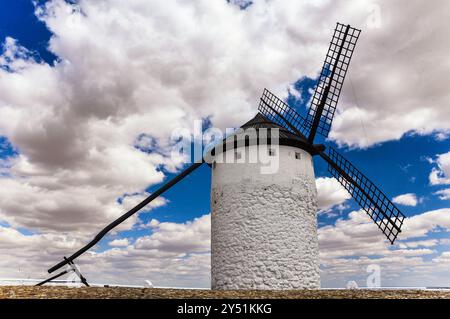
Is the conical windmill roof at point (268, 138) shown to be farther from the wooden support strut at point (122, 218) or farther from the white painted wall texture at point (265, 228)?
the wooden support strut at point (122, 218)

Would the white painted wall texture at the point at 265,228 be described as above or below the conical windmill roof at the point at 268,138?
below

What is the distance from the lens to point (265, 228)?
1415 cm

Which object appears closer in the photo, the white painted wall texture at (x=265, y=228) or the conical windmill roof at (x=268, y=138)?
the white painted wall texture at (x=265, y=228)

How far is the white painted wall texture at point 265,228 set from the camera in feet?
45.6

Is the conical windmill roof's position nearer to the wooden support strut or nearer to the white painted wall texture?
the white painted wall texture

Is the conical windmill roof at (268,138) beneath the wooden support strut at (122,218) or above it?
above

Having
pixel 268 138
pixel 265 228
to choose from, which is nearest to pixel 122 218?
pixel 265 228

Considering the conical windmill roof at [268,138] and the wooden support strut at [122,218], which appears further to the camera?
the wooden support strut at [122,218]

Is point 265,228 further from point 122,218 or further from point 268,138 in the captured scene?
point 122,218

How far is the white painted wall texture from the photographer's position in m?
13.9

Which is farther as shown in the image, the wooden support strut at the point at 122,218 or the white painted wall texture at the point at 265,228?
the wooden support strut at the point at 122,218

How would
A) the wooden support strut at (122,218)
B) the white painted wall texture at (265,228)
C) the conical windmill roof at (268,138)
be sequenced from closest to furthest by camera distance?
the white painted wall texture at (265,228) → the conical windmill roof at (268,138) → the wooden support strut at (122,218)

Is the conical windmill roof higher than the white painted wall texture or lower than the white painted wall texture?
higher

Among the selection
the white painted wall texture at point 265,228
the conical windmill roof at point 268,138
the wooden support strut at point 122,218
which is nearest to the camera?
the white painted wall texture at point 265,228
